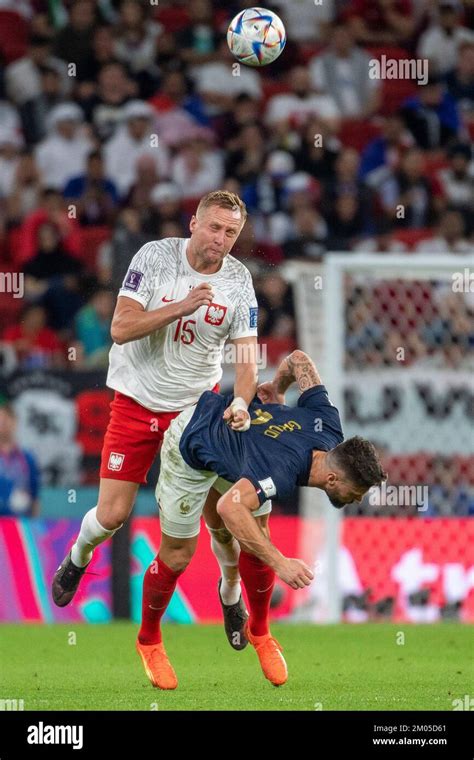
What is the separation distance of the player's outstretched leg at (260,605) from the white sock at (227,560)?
0.48ft

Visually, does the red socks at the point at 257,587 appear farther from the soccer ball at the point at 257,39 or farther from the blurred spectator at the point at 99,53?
the blurred spectator at the point at 99,53

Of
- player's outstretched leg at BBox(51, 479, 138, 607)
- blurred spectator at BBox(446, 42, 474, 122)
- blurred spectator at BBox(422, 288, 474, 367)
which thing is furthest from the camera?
blurred spectator at BBox(446, 42, 474, 122)

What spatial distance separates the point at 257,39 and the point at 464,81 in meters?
8.90

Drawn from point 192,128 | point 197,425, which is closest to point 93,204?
point 192,128

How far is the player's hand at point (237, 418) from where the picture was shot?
23.1 ft

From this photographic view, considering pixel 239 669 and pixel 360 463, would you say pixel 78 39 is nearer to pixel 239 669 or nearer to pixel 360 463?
pixel 239 669

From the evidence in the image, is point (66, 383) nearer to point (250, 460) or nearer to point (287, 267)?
point (287, 267)

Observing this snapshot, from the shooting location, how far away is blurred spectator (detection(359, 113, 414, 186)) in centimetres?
1603

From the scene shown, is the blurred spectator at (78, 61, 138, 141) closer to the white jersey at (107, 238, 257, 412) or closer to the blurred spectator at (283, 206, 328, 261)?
the blurred spectator at (283, 206, 328, 261)

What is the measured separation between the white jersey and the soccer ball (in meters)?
1.47

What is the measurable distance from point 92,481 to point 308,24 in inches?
320

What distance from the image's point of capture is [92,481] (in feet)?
38.7

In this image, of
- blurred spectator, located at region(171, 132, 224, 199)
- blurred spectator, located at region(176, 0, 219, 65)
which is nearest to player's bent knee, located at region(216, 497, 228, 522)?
blurred spectator, located at region(171, 132, 224, 199)

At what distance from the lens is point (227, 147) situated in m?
16.0
